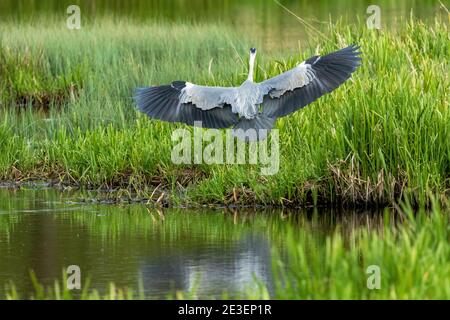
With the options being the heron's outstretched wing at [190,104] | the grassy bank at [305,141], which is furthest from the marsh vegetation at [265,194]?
the heron's outstretched wing at [190,104]

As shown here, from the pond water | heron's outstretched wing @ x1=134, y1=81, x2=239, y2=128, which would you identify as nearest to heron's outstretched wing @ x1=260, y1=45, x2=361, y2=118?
heron's outstretched wing @ x1=134, y1=81, x2=239, y2=128

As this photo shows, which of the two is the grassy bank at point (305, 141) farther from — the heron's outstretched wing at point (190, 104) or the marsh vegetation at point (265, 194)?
the heron's outstretched wing at point (190, 104)

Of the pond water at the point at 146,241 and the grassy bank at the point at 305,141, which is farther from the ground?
the grassy bank at the point at 305,141

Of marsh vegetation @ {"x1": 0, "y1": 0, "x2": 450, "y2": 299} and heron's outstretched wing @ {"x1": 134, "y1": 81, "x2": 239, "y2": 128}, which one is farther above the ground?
heron's outstretched wing @ {"x1": 134, "y1": 81, "x2": 239, "y2": 128}

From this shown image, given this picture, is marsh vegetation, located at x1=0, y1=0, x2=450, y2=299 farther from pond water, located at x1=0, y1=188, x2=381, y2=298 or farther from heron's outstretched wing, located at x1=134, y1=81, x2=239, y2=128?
heron's outstretched wing, located at x1=134, y1=81, x2=239, y2=128

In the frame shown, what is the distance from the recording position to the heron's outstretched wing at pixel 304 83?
9.62 m

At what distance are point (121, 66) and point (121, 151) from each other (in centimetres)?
487

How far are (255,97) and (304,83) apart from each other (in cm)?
41

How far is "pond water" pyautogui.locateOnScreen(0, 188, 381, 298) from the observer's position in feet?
24.4

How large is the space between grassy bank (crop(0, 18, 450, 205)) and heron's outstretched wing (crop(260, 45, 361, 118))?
46cm

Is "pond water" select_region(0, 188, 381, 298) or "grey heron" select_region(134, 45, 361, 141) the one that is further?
"grey heron" select_region(134, 45, 361, 141)

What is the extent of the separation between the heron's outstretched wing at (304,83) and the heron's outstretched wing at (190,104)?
0.32 m

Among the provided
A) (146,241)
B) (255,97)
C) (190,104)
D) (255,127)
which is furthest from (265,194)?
(146,241)
